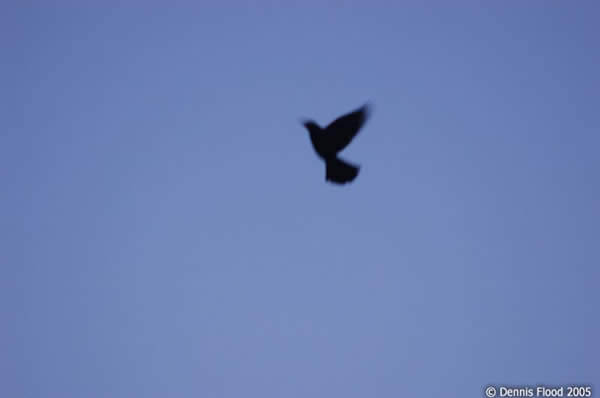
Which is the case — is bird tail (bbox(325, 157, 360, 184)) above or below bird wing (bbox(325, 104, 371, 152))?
below

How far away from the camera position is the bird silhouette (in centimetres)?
698

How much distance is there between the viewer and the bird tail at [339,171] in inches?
275

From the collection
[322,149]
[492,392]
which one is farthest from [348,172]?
[492,392]

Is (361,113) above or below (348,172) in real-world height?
above

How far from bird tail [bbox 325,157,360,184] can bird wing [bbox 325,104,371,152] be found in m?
0.19

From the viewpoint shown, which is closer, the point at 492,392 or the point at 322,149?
the point at 322,149

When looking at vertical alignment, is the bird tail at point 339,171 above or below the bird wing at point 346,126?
below

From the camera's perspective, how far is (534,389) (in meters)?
8.09

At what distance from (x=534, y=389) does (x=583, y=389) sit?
0.55m

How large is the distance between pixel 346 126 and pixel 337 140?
0.57ft

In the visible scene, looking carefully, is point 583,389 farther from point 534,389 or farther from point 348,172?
point 348,172

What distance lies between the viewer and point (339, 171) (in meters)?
7.06

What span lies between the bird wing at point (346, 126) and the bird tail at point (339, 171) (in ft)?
0.63

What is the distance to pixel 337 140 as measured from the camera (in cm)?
707
